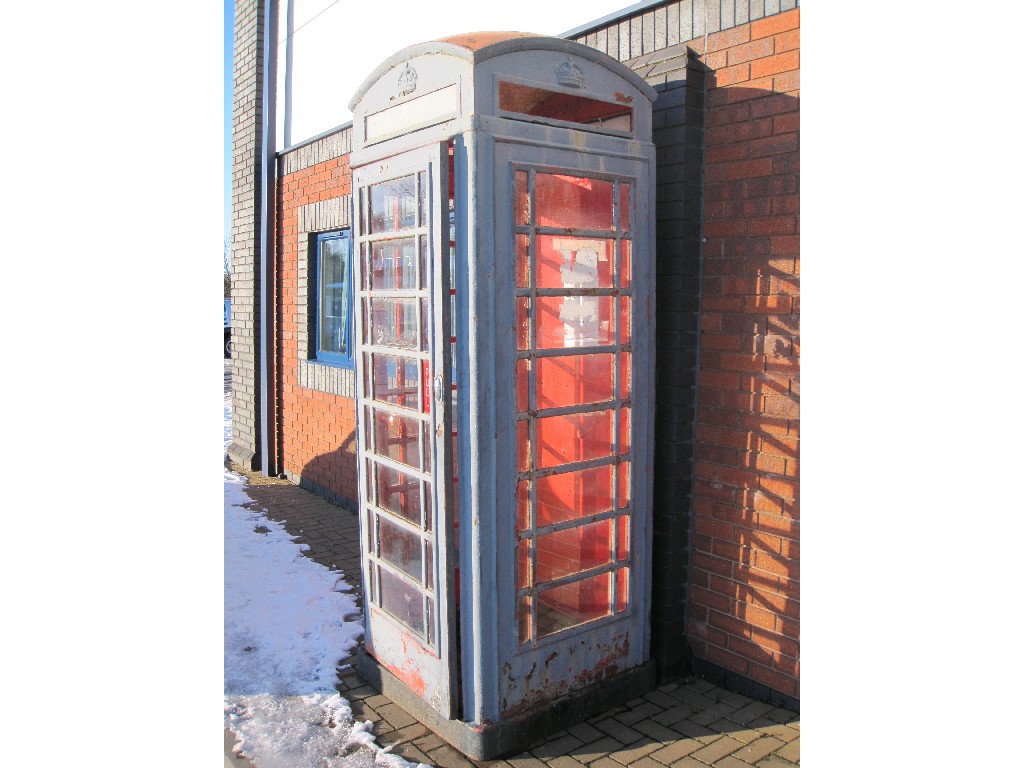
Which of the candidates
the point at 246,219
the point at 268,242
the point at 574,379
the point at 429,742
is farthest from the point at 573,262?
the point at 246,219

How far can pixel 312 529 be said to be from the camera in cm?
675

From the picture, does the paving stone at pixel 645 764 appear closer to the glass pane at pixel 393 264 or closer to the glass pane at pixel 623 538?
the glass pane at pixel 623 538

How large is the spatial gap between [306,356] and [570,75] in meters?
5.01

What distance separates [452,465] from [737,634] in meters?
1.64

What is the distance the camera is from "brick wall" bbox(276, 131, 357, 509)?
7129 millimetres

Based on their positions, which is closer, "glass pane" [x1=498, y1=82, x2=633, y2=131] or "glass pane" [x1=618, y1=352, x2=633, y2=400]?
"glass pane" [x1=498, y1=82, x2=633, y2=131]

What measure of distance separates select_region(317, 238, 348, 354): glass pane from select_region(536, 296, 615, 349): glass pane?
4.11 metres

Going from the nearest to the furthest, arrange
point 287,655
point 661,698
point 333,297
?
point 661,698 → point 287,655 → point 333,297

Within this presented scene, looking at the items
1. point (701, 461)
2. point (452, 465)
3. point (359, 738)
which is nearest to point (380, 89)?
point (452, 465)

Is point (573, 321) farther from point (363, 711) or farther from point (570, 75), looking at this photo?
point (363, 711)

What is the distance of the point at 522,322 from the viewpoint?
3418 mm

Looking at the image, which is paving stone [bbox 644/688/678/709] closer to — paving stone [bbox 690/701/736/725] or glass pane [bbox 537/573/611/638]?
paving stone [bbox 690/701/736/725]

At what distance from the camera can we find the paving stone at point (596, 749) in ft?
11.2

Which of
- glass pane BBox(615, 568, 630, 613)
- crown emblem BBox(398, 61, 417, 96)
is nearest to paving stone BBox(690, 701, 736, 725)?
glass pane BBox(615, 568, 630, 613)
